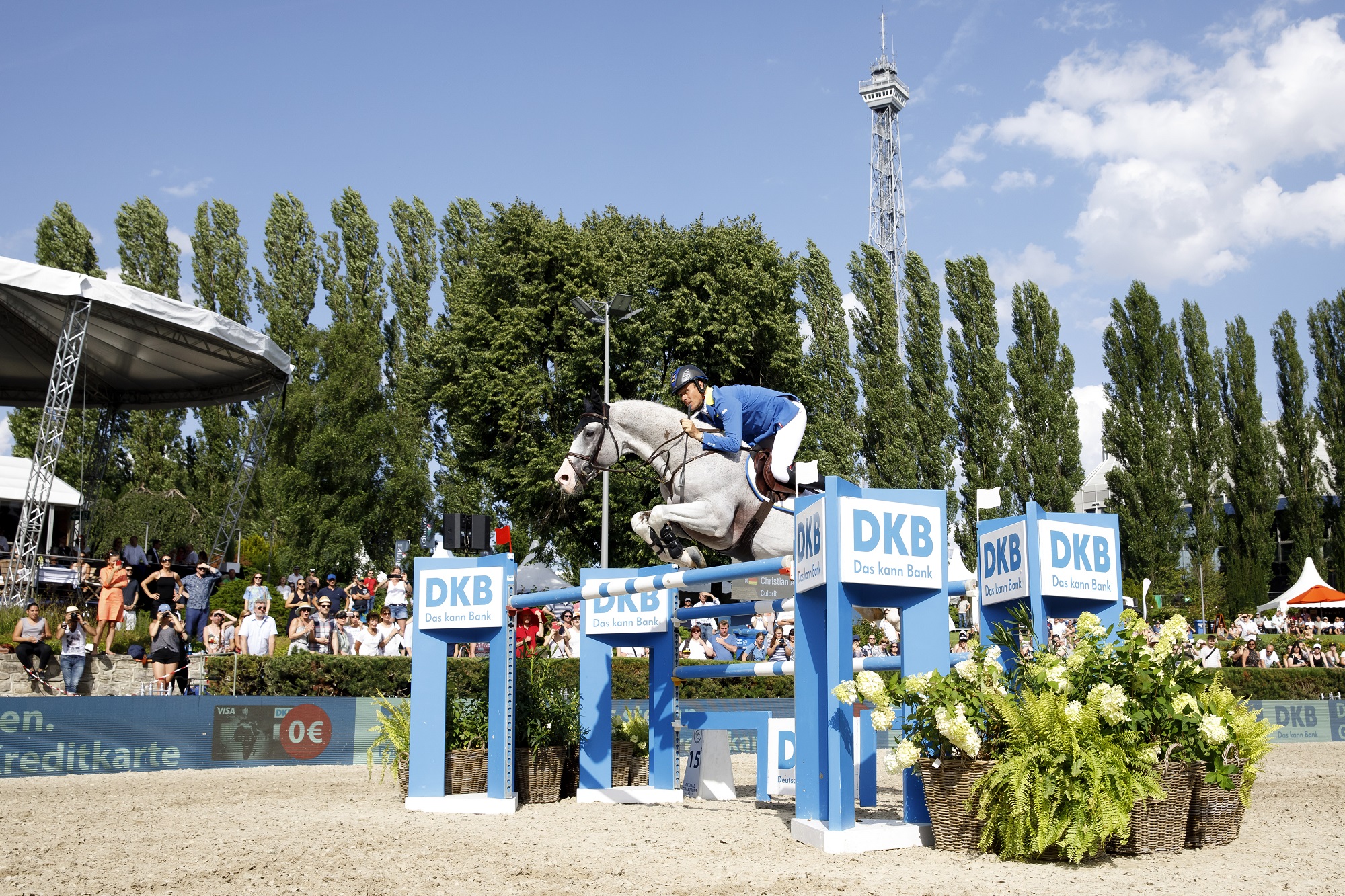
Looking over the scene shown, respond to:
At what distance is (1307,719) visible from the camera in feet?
48.5

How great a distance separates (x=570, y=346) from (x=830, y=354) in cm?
772

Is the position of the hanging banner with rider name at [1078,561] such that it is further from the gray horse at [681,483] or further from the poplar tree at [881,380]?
the poplar tree at [881,380]

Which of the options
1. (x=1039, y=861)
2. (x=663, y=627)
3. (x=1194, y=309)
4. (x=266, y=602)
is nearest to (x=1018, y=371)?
(x=1194, y=309)

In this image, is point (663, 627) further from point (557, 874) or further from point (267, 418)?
point (267, 418)

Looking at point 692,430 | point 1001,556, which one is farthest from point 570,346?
point 1001,556

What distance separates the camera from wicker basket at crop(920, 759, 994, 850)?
15.3 feet

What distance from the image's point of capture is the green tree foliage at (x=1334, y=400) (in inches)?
1145

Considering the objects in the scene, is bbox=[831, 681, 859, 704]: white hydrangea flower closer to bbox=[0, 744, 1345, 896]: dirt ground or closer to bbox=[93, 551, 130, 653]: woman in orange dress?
bbox=[0, 744, 1345, 896]: dirt ground

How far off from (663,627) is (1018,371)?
23.5 m

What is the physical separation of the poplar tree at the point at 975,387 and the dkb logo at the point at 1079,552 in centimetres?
2123

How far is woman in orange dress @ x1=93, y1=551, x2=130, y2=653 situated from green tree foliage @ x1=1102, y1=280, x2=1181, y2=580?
23327 mm

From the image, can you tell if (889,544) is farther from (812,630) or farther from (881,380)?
(881,380)

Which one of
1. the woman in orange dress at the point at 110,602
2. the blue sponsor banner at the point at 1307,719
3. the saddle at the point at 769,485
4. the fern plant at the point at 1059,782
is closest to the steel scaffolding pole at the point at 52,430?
the woman in orange dress at the point at 110,602

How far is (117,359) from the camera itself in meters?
21.0
